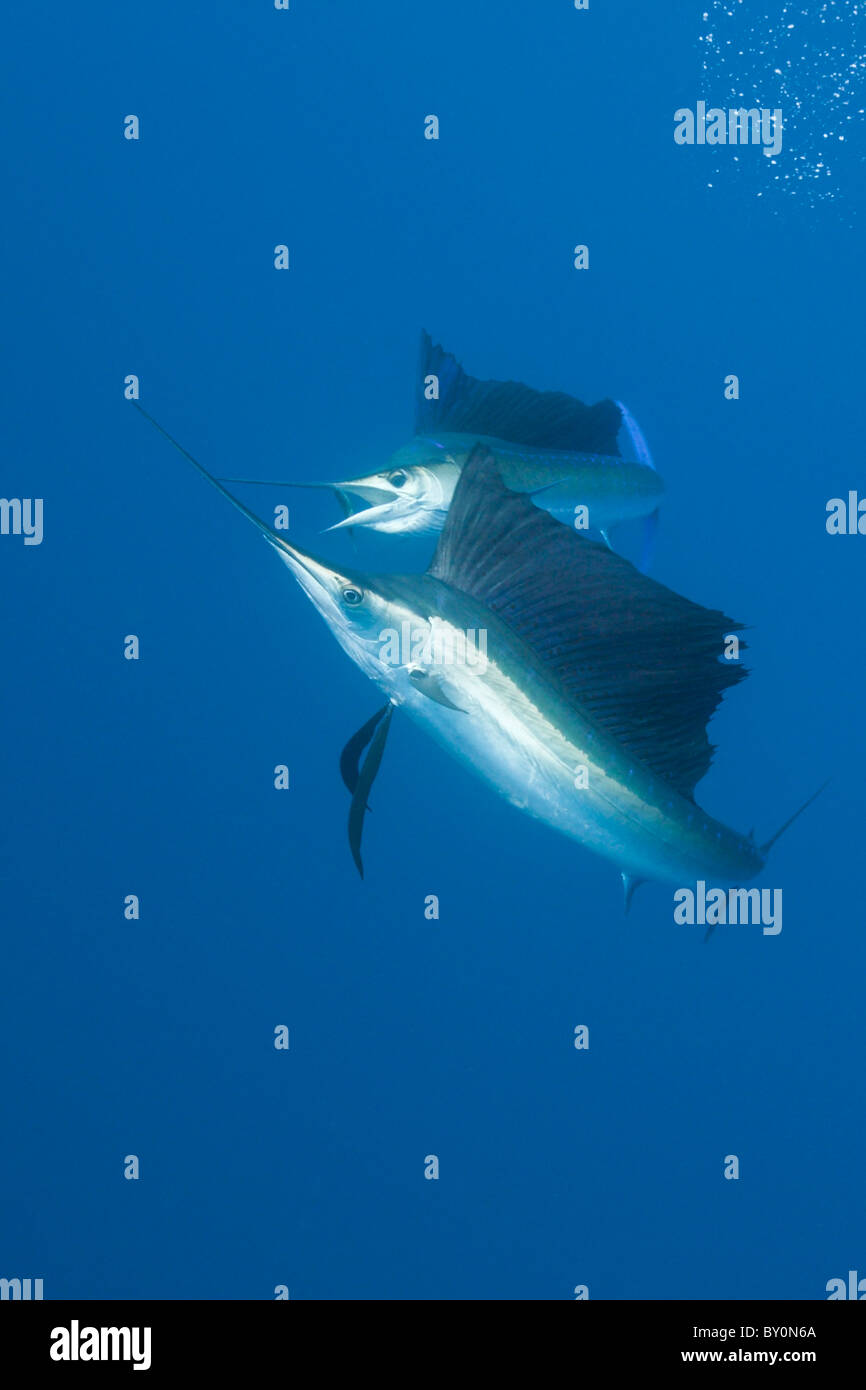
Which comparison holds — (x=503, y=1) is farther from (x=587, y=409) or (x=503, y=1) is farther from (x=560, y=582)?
(x=560, y=582)

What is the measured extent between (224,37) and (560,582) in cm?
564

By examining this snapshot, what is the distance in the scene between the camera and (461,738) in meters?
2.31

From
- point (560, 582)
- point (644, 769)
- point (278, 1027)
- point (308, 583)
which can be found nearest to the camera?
point (308, 583)

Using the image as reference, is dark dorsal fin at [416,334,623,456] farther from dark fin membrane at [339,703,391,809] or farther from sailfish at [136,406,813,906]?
dark fin membrane at [339,703,391,809]

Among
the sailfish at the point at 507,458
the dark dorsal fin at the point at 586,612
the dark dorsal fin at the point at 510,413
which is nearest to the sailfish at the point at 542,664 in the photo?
the dark dorsal fin at the point at 586,612

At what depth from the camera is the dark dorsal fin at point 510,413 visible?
3236 millimetres

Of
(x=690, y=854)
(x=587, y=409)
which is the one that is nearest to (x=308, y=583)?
(x=690, y=854)

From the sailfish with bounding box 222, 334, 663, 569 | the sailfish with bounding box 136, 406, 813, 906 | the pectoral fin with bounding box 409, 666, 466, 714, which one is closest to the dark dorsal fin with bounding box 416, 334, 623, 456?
the sailfish with bounding box 222, 334, 663, 569

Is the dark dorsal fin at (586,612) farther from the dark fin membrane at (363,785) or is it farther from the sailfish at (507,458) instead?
the sailfish at (507,458)

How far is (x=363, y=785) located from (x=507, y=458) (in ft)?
4.53

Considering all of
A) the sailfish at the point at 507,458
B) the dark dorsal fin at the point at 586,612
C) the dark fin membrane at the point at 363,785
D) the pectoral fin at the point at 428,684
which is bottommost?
the dark fin membrane at the point at 363,785

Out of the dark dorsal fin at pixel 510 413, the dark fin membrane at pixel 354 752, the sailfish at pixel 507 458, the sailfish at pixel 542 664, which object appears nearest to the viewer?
the sailfish at pixel 542 664

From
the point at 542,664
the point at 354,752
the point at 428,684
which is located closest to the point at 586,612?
the point at 542,664

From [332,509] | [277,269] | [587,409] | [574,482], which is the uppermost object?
[277,269]
